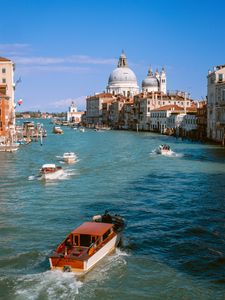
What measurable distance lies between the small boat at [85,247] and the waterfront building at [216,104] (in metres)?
38.9

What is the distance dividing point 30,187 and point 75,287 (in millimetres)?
13865

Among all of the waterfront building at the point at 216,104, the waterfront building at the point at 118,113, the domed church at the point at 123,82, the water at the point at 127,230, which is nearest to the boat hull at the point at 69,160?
the water at the point at 127,230

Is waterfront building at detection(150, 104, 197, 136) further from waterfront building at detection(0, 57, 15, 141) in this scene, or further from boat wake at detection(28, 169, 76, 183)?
boat wake at detection(28, 169, 76, 183)

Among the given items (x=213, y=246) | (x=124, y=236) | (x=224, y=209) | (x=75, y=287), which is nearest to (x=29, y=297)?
(x=75, y=287)

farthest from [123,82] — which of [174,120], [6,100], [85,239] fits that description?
[85,239]

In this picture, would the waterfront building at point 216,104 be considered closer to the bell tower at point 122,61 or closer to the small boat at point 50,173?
the small boat at point 50,173

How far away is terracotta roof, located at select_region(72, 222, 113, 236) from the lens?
13.6 metres

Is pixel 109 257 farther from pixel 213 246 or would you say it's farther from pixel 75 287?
pixel 213 246

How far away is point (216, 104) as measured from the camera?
56.2 m

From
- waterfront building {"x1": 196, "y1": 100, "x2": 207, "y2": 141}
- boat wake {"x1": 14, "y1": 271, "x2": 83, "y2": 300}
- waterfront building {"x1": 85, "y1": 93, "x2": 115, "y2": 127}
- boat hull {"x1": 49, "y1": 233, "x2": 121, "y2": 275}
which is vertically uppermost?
waterfront building {"x1": 85, "y1": 93, "x2": 115, "y2": 127}

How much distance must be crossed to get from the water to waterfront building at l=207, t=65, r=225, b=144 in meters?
23.0

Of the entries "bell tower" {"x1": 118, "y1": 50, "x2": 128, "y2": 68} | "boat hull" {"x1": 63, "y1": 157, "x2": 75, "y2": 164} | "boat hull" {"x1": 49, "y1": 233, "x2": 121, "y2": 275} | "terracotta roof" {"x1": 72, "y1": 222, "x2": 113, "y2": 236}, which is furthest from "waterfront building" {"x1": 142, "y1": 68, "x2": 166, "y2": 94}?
"boat hull" {"x1": 49, "y1": 233, "x2": 121, "y2": 275}

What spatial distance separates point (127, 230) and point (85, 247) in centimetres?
366

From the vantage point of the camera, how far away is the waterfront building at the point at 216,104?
53.8m
